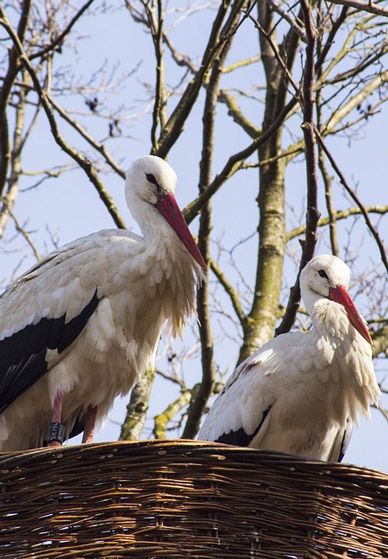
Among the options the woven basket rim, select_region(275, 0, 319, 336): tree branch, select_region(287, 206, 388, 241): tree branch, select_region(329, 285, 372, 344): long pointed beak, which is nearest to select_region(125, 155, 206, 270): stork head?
select_region(275, 0, 319, 336): tree branch

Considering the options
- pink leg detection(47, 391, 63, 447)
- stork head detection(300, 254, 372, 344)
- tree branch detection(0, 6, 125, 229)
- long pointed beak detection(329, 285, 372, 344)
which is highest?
tree branch detection(0, 6, 125, 229)

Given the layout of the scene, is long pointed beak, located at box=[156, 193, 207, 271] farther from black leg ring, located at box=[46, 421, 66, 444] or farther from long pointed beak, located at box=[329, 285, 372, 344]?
black leg ring, located at box=[46, 421, 66, 444]

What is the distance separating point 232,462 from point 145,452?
40cm

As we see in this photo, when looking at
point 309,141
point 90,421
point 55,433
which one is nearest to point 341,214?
point 309,141

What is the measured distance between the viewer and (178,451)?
186 inches

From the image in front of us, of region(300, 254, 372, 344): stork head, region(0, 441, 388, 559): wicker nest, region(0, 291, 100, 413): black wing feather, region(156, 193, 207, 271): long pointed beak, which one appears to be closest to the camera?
region(0, 441, 388, 559): wicker nest

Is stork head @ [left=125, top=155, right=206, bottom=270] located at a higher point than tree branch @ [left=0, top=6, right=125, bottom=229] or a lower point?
lower

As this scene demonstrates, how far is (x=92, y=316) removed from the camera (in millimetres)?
6355

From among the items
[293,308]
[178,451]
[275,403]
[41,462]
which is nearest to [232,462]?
[178,451]

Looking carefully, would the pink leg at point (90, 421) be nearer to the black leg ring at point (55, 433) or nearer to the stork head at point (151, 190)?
the black leg ring at point (55, 433)

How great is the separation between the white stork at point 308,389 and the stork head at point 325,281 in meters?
0.16

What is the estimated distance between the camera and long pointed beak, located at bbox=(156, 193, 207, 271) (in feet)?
21.5

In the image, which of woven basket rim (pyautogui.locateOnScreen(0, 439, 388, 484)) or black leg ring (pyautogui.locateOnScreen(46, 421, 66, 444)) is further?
black leg ring (pyautogui.locateOnScreen(46, 421, 66, 444))

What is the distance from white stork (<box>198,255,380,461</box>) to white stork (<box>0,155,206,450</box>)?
2.14ft
